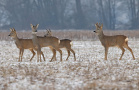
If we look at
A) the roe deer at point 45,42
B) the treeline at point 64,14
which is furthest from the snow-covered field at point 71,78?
the treeline at point 64,14

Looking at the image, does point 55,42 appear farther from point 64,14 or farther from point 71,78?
point 64,14

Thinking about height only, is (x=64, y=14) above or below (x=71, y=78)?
above

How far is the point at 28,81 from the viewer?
30.6 ft

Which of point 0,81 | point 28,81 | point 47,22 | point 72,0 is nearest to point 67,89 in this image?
point 28,81

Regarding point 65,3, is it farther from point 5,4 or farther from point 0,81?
point 0,81

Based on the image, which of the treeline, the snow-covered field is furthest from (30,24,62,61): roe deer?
the treeline

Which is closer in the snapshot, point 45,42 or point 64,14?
point 45,42

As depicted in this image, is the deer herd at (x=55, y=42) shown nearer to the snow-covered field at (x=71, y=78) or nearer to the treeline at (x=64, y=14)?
the snow-covered field at (x=71, y=78)

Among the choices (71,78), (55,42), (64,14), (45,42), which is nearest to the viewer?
(71,78)

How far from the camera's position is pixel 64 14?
68312 millimetres

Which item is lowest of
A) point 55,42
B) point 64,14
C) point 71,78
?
point 71,78

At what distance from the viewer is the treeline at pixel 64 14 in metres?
65.5

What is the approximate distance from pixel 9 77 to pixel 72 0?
62.5 metres

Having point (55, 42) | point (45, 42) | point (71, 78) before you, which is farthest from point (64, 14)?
point (71, 78)
